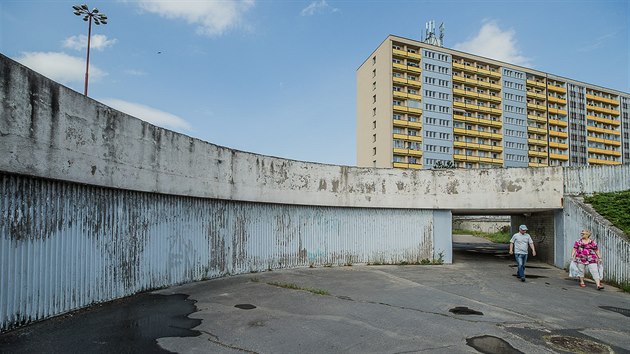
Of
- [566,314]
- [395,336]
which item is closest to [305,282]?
[395,336]

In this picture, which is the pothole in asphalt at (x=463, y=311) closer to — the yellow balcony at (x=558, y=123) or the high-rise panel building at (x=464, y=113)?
the high-rise panel building at (x=464, y=113)

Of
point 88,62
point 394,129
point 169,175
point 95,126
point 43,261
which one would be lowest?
point 43,261

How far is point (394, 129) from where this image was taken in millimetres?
66188

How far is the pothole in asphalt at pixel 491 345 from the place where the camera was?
558 cm

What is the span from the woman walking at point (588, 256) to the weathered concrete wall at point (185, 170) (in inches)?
171

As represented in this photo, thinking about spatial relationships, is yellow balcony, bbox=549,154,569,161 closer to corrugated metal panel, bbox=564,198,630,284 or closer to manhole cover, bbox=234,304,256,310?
corrugated metal panel, bbox=564,198,630,284

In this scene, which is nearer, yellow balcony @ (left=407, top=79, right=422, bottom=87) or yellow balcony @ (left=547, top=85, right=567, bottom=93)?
yellow balcony @ (left=407, top=79, right=422, bottom=87)

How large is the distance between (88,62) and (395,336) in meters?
21.6

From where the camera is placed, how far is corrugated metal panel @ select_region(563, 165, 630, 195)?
15164 mm

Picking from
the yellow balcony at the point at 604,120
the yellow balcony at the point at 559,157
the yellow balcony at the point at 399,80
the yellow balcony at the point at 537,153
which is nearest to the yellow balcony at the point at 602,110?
the yellow balcony at the point at 604,120

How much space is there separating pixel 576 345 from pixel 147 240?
8.21m

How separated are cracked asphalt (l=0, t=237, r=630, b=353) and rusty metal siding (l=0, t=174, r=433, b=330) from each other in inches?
19.1

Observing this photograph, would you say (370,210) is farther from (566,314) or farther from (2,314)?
(2,314)

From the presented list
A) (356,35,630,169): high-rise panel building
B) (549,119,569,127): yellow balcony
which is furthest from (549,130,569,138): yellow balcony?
(549,119,569,127): yellow balcony
